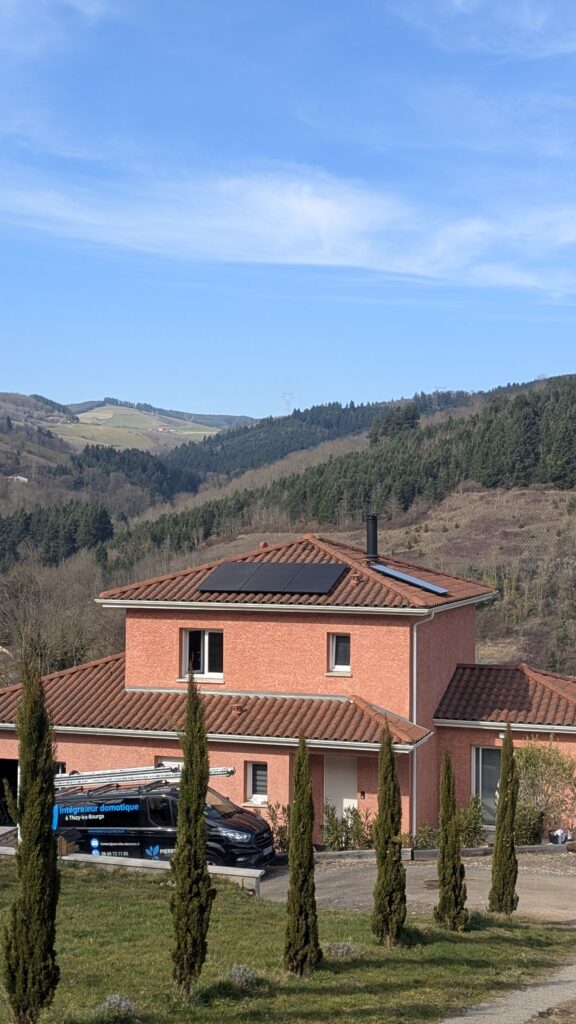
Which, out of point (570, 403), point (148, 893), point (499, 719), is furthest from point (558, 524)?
point (148, 893)

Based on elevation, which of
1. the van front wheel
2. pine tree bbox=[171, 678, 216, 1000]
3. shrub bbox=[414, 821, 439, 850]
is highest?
pine tree bbox=[171, 678, 216, 1000]

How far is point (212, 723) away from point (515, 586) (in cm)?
5968

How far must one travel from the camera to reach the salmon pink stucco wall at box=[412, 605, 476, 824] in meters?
25.6

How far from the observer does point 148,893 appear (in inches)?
698

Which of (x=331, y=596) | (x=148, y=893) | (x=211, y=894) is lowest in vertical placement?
(x=148, y=893)

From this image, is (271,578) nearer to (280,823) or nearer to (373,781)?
(373,781)

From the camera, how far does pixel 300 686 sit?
26297 millimetres

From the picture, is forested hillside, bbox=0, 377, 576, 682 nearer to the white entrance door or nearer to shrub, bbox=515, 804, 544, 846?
the white entrance door

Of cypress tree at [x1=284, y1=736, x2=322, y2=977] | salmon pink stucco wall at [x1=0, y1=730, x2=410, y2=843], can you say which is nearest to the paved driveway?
salmon pink stucco wall at [x1=0, y1=730, x2=410, y2=843]

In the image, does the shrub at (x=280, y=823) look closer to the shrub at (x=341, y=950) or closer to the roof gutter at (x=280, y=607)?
the roof gutter at (x=280, y=607)

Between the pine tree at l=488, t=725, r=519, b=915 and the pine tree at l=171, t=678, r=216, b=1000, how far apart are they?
650cm

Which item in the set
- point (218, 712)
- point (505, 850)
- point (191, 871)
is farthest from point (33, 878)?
point (218, 712)

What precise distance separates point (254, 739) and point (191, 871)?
42.4 ft

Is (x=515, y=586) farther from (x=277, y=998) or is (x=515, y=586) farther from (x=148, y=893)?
(x=277, y=998)
